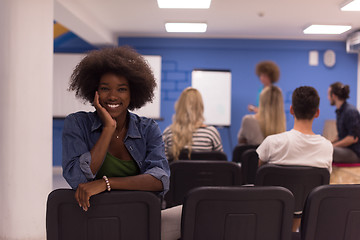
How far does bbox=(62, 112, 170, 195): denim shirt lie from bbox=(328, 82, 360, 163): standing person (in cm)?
222

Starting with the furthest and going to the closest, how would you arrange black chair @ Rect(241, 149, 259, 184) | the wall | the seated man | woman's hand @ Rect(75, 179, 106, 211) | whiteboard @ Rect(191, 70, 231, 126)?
the wall → whiteboard @ Rect(191, 70, 231, 126) → black chair @ Rect(241, 149, 259, 184) → the seated man → woman's hand @ Rect(75, 179, 106, 211)

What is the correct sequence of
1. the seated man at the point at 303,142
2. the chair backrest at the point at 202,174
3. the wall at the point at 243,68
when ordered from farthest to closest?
the wall at the point at 243,68, the chair backrest at the point at 202,174, the seated man at the point at 303,142

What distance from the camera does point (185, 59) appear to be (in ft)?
23.9

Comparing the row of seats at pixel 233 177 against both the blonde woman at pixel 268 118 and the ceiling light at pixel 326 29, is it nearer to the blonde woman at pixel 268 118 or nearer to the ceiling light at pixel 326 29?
the blonde woman at pixel 268 118

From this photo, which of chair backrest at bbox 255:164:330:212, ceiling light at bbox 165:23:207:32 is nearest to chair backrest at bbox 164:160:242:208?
chair backrest at bbox 255:164:330:212

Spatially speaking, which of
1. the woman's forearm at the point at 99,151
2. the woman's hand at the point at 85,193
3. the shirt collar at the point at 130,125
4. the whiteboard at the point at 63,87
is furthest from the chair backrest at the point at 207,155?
the whiteboard at the point at 63,87

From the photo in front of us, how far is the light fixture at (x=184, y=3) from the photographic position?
4750mm

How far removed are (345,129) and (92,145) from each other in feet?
10.0

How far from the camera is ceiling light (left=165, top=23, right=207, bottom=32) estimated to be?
6.13 metres

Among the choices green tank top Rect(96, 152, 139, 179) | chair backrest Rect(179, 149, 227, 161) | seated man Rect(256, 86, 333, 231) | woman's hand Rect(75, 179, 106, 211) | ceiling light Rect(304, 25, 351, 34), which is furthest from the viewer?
ceiling light Rect(304, 25, 351, 34)

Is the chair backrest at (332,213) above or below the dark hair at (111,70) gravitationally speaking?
below

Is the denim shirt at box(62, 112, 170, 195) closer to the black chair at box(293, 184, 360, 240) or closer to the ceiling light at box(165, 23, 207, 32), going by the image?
the black chair at box(293, 184, 360, 240)

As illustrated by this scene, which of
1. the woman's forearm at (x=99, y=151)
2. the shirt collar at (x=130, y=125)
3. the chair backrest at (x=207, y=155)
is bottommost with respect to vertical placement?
the chair backrest at (x=207, y=155)

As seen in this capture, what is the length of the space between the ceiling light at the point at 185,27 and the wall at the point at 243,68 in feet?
2.30
